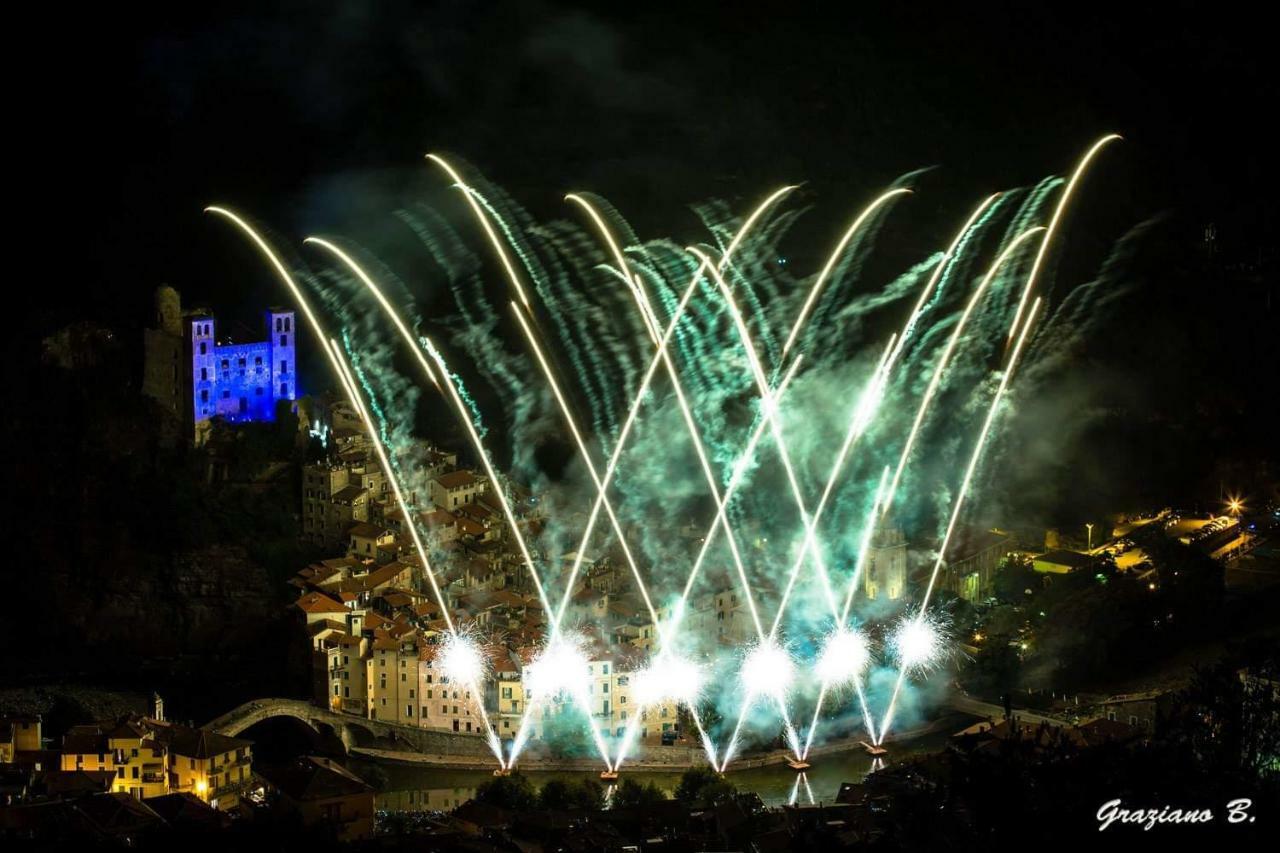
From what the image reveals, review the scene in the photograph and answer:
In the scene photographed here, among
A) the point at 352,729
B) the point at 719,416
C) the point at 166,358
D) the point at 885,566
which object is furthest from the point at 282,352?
the point at 885,566

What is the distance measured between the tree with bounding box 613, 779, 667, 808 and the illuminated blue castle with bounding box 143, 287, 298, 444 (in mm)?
7987

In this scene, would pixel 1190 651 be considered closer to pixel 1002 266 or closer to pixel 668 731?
pixel 1002 266

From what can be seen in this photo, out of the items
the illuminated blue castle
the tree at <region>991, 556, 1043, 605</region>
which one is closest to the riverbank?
the tree at <region>991, 556, 1043, 605</region>

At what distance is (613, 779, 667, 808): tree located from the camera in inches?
583

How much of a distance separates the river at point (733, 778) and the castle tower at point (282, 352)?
5635mm

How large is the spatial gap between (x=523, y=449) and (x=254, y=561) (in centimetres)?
365

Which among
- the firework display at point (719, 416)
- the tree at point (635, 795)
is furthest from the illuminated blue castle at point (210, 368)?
the tree at point (635, 795)

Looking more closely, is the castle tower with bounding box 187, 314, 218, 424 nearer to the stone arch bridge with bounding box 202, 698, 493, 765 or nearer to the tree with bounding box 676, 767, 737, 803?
the stone arch bridge with bounding box 202, 698, 493, 765

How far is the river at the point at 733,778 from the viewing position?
1598 cm

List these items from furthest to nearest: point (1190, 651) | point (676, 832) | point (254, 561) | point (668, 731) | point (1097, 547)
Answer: point (1097, 547) < point (254, 561) < point (1190, 651) < point (668, 731) < point (676, 832)

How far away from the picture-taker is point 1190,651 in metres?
18.7

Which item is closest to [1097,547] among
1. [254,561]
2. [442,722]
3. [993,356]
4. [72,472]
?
[993,356]

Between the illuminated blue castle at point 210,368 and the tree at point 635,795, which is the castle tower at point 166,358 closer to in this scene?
the illuminated blue castle at point 210,368

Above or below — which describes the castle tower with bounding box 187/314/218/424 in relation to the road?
above
